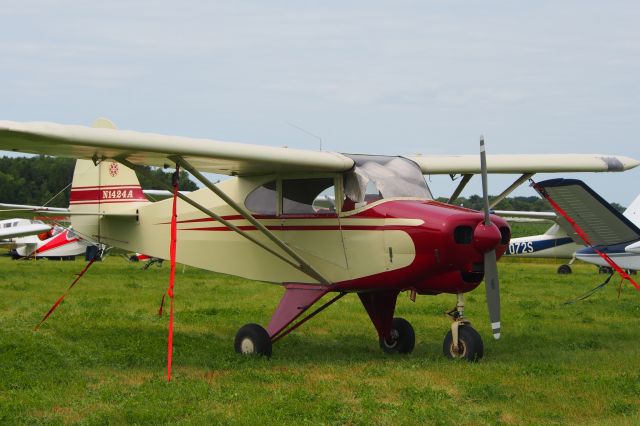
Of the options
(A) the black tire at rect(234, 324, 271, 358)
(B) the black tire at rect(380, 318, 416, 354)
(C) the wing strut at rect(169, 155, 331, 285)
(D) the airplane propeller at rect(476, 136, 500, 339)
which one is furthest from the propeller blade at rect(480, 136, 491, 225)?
(A) the black tire at rect(234, 324, 271, 358)

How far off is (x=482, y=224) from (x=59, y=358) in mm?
5168

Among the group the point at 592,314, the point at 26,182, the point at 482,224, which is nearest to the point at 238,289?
the point at 592,314

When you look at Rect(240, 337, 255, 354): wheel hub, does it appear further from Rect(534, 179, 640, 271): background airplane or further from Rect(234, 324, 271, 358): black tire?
Rect(534, 179, 640, 271): background airplane

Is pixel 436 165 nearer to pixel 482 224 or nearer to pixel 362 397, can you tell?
pixel 482 224

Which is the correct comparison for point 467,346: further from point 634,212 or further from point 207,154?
point 634,212

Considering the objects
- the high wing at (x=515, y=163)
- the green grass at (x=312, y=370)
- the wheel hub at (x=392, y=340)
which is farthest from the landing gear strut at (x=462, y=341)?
the high wing at (x=515, y=163)

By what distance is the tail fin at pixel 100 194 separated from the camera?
13203 mm

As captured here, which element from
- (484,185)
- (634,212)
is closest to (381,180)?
(484,185)

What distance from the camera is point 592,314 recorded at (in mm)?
16500

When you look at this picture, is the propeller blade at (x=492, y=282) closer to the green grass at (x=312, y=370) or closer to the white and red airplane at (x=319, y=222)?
the white and red airplane at (x=319, y=222)

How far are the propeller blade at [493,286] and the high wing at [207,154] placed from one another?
2046mm

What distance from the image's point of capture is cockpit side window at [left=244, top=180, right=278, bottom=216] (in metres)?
10.9

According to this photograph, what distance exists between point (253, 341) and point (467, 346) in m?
2.57

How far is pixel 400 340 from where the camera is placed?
1134cm
